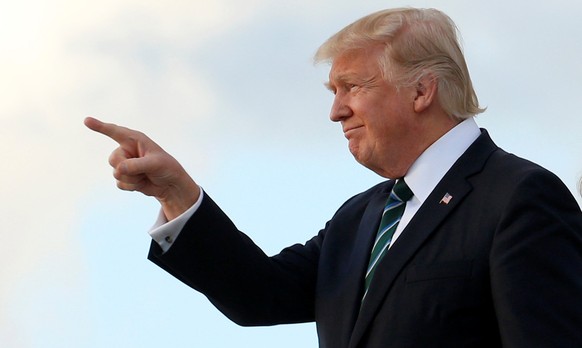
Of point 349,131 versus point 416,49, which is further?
point 416,49

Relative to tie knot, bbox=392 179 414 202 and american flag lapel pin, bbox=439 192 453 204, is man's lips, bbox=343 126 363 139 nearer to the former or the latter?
tie knot, bbox=392 179 414 202

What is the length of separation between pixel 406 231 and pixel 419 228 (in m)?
0.07

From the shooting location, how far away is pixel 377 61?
6.17 metres

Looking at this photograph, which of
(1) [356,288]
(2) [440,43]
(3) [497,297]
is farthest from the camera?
(2) [440,43]

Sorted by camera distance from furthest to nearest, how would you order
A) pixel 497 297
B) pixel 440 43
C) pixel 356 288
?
pixel 440 43, pixel 356 288, pixel 497 297

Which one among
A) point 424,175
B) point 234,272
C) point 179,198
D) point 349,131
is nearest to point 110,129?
point 179,198

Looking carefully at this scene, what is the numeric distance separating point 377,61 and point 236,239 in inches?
46.4

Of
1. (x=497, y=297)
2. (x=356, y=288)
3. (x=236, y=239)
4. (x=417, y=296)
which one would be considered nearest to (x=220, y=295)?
(x=236, y=239)

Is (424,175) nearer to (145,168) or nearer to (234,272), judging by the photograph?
(234,272)

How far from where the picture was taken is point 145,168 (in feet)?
18.1

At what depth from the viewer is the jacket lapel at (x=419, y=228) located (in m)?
5.59

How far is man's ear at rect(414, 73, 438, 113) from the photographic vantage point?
6.09 meters

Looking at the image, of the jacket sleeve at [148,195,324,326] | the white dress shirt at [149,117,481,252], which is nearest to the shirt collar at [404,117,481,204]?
the white dress shirt at [149,117,481,252]

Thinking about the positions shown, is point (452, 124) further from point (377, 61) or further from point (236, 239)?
point (236, 239)
